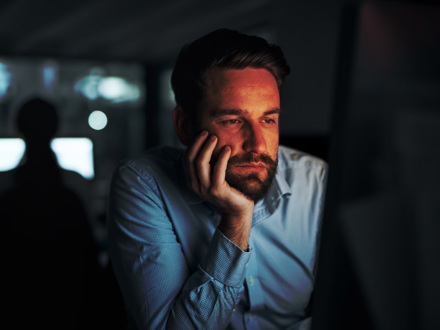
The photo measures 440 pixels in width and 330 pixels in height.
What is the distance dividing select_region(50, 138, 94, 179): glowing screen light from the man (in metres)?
1.77

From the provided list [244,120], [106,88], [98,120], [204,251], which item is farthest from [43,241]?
[98,120]

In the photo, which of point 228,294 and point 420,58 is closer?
point 420,58

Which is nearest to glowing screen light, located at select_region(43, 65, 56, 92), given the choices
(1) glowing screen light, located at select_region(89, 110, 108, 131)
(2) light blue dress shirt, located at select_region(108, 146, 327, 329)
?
(1) glowing screen light, located at select_region(89, 110, 108, 131)

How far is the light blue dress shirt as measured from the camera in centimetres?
85

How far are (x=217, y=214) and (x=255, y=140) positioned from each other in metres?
0.26

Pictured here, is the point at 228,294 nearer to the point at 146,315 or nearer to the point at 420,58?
the point at 146,315

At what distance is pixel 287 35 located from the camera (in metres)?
3.37

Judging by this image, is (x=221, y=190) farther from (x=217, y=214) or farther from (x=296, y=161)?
(x=296, y=161)

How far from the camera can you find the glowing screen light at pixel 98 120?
22.3 feet

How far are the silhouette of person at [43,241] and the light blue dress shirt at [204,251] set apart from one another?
2.62 feet

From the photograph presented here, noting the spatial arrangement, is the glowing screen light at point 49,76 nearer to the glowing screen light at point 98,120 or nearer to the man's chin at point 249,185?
the glowing screen light at point 98,120

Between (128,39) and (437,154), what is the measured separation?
5629mm

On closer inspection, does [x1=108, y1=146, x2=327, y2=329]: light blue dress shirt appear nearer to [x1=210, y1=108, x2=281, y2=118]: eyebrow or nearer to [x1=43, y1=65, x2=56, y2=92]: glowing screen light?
[x1=210, y1=108, x2=281, y2=118]: eyebrow

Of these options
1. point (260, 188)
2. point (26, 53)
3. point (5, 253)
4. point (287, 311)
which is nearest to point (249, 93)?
point (260, 188)
